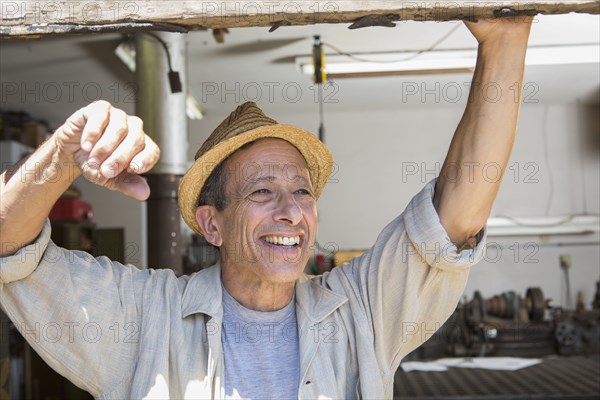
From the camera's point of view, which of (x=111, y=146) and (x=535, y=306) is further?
(x=535, y=306)

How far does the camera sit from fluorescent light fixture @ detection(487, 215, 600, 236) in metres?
8.47

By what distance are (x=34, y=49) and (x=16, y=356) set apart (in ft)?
9.08

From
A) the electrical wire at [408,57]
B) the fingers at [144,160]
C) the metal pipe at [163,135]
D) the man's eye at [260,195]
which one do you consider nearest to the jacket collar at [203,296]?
the man's eye at [260,195]

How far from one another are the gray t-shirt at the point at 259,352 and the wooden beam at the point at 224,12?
2.95 feet

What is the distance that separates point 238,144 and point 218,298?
0.45 metres

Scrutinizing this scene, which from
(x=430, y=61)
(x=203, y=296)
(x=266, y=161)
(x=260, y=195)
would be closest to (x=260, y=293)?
(x=203, y=296)

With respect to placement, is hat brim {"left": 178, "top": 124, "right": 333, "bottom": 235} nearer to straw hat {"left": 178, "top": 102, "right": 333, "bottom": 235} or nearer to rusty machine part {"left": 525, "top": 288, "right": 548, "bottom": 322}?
straw hat {"left": 178, "top": 102, "right": 333, "bottom": 235}

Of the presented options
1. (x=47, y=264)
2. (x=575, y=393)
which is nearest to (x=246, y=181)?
(x=47, y=264)

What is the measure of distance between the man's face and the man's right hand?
1.91 feet

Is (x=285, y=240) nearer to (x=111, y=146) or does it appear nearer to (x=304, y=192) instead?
(x=304, y=192)

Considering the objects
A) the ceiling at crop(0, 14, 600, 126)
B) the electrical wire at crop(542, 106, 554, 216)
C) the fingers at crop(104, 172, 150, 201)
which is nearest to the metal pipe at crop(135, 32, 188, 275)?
the ceiling at crop(0, 14, 600, 126)

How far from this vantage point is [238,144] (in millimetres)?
2029

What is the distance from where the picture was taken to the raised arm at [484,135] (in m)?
1.69

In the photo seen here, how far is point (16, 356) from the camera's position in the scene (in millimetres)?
→ 6164
